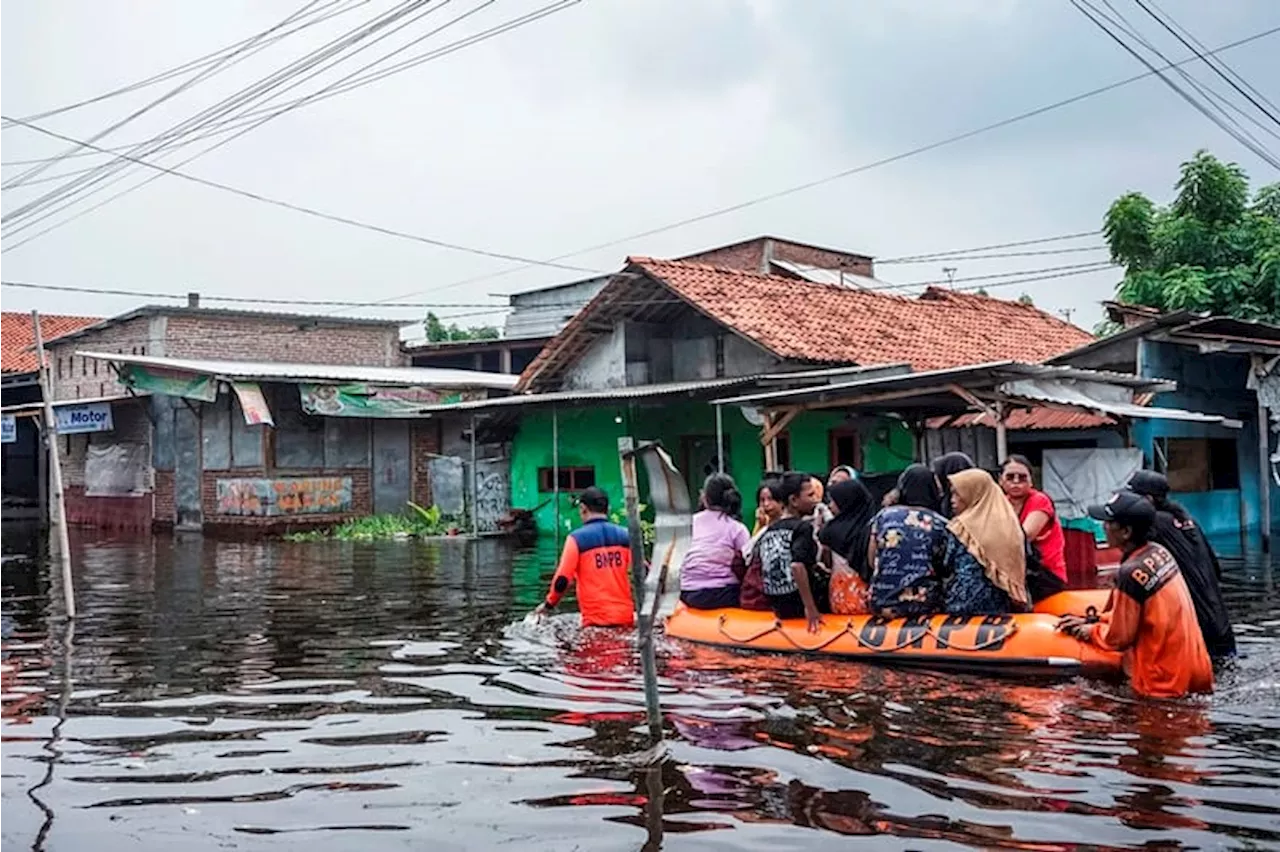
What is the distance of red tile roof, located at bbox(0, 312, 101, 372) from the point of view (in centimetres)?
3600

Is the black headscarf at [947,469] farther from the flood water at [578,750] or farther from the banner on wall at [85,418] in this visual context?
the banner on wall at [85,418]

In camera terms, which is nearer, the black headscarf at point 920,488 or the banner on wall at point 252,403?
the black headscarf at point 920,488

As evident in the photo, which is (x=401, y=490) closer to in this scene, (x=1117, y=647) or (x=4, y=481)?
(x=4, y=481)

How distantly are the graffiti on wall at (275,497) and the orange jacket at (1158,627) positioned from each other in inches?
829

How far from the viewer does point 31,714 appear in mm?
7859

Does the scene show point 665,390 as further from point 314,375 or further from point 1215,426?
point 314,375

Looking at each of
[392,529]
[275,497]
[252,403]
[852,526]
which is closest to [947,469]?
[852,526]

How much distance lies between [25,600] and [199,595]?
1.85 m

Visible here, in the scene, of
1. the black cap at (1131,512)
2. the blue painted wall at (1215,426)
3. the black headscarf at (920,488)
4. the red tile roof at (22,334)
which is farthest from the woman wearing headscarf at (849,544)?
the red tile roof at (22,334)

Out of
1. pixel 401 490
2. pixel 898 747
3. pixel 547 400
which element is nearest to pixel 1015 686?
pixel 898 747

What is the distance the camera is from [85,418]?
100 feet

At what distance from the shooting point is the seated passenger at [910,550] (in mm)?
8734

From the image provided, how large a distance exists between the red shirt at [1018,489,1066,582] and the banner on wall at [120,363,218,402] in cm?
1917

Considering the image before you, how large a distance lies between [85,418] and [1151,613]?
28.2 meters
